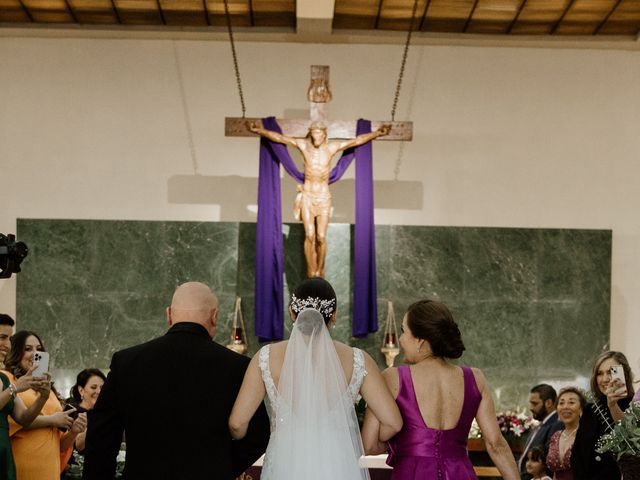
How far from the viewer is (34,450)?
6277 mm

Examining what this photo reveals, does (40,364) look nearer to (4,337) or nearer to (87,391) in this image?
(4,337)

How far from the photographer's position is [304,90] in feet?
38.9

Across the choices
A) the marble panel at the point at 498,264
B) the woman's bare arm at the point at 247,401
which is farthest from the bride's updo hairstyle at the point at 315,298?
the marble panel at the point at 498,264

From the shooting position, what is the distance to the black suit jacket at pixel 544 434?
8.43 m

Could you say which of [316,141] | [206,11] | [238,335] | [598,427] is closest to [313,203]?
[316,141]

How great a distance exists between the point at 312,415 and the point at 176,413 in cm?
63

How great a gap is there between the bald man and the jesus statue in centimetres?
577

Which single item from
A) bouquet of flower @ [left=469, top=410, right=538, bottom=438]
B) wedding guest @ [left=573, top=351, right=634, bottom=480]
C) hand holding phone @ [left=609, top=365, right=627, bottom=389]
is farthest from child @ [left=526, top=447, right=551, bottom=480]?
hand holding phone @ [left=609, top=365, right=627, bottom=389]

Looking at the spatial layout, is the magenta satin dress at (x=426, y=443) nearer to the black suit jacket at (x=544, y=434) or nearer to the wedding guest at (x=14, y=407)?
the wedding guest at (x=14, y=407)

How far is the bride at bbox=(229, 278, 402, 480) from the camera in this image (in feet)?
15.8

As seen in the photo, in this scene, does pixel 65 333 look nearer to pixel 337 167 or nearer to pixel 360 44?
pixel 337 167

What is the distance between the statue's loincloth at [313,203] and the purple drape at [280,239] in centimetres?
21

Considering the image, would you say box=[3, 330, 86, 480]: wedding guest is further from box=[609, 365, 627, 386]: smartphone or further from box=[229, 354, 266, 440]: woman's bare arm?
box=[609, 365, 627, 386]: smartphone

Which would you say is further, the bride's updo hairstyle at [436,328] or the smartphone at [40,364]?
the smartphone at [40,364]
